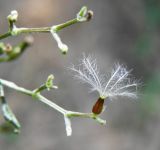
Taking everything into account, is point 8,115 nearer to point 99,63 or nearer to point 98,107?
point 98,107

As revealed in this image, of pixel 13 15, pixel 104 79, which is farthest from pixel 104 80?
pixel 13 15

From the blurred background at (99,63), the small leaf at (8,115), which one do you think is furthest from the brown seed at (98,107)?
the blurred background at (99,63)

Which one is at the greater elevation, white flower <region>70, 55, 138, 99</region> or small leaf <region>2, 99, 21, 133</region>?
white flower <region>70, 55, 138, 99</region>

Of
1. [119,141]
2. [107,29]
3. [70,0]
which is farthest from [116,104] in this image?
[70,0]

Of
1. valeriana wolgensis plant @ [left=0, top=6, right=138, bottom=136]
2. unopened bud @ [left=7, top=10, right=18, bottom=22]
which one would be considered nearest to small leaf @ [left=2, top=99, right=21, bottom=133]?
valeriana wolgensis plant @ [left=0, top=6, right=138, bottom=136]

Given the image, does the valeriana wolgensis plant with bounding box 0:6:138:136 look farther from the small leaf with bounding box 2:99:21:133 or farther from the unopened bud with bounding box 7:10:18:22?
the small leaf with bounding box 2:99:21:133

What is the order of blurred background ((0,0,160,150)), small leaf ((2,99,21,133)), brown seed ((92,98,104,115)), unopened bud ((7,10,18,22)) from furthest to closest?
blurred background ((0,0,160,150))
brown seed ((92,98,104,115))
unopened bud ((7,10,18,22))
small leaf ((2,99,21,133))
